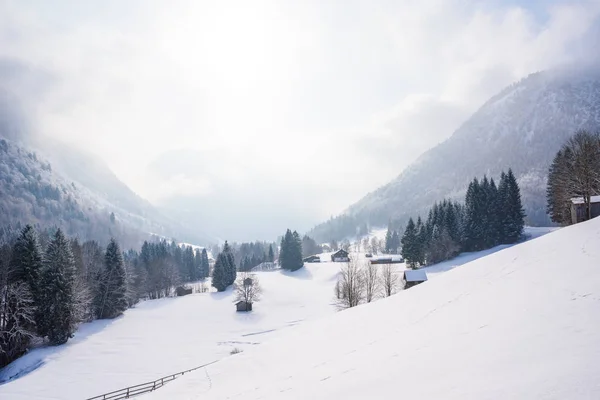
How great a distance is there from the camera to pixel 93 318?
191 feet

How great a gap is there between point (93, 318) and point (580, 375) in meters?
70.9

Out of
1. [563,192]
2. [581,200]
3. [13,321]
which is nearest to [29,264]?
[13,321]

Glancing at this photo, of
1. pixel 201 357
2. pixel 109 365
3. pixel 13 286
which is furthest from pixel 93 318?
pixel 201 357

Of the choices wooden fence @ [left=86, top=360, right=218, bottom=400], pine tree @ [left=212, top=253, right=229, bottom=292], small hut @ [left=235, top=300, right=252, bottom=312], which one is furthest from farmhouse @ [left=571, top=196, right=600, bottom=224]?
pine tree @ [left=212, top=253, right=229, bottom=292]

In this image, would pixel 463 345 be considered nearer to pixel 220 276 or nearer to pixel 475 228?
pixel 475 228

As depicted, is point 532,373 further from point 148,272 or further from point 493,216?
point 148,272

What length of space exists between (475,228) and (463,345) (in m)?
78.9

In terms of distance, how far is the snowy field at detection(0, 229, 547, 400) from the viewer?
102ft

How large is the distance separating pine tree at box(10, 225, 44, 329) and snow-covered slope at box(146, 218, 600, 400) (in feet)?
118

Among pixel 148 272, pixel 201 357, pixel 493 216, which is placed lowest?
pixel 201 357

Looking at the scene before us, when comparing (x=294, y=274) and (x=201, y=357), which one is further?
(x=294, y=274)

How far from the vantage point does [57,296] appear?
145 feet

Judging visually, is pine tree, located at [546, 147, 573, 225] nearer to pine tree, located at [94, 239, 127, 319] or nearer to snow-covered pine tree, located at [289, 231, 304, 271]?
snow-covered pine tree, located at [289, 231, 304, 271]

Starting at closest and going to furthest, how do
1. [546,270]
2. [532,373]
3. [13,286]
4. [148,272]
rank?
[532,373] < [546,270] < [13,286] < [148,272]
